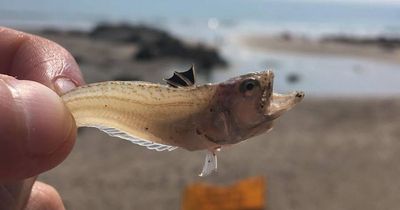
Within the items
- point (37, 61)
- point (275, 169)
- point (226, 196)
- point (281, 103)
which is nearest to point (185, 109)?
point (281, 103)

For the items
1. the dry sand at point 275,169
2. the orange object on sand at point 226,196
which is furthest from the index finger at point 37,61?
the dry sand at point 275,169

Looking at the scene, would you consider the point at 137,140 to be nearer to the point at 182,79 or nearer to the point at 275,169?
the point at 182,79

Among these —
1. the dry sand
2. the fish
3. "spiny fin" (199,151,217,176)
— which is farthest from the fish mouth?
the dry sand

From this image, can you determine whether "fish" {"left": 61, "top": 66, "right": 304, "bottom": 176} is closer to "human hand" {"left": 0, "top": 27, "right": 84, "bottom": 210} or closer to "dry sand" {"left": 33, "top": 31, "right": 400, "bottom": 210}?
"human hand" {"left": 0, "top": 27, "right": 84, "bottom": 210}

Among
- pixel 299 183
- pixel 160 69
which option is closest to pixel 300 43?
pixel 160 69

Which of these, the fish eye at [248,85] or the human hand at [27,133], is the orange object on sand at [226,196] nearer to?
the human hand at [27,133]

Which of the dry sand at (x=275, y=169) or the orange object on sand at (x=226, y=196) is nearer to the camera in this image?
the orange object on sand at (x=226, y=196)
